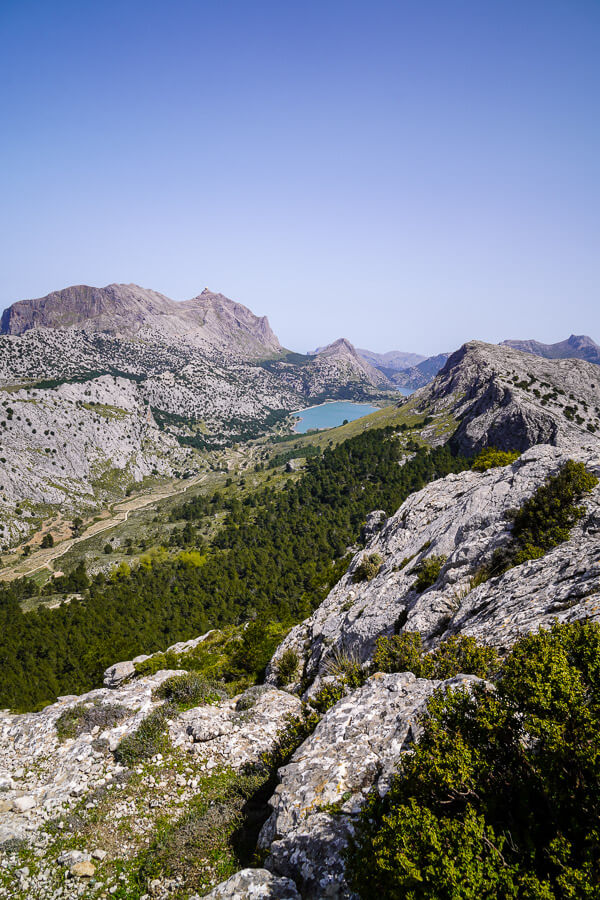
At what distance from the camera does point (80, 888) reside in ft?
44.3

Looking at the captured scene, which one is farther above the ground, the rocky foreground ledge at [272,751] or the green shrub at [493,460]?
the green shrub at [493,460]

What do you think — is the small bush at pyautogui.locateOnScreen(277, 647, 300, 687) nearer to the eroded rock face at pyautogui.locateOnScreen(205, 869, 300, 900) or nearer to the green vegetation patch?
the green vegetation patch

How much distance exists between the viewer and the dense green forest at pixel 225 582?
221ft

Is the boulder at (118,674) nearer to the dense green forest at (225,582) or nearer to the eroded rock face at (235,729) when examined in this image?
the dense green forest at (225,582)

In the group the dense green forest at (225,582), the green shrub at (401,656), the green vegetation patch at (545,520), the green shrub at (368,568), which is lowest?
the dense green forest at (225,582)

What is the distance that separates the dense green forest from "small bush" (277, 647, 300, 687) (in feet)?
80.1

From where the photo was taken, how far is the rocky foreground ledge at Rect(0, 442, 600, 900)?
12.5 metres

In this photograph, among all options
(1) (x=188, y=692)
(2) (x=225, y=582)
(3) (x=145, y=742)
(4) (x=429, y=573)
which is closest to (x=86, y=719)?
(3) (x=145, y=742)

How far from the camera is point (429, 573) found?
28.6m

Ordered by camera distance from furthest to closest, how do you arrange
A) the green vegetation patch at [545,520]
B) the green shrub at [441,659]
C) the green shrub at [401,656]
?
the green vegetation patch at [545,520] < the green shrub at [401,656] < the green shrub at [441,659]

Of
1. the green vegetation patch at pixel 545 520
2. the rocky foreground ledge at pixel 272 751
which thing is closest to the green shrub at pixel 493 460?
the rocky foreground ledge at pixel 272 751

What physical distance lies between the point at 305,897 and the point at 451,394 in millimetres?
203055

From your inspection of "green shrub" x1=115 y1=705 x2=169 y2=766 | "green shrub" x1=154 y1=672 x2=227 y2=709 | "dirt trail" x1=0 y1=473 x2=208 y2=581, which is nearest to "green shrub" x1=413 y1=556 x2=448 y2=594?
"green shrub" x1=154 y1=672 x2=227 y2=709

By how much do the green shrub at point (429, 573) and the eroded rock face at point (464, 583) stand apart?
61 cm
